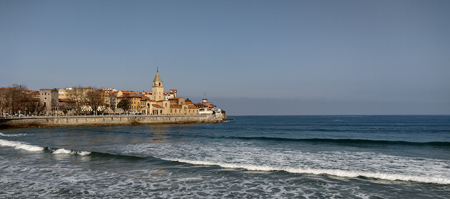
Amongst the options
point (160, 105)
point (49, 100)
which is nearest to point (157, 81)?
point (160, 105)

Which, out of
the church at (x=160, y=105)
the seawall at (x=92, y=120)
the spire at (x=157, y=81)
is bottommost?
the seawall at (x=92, y=120)

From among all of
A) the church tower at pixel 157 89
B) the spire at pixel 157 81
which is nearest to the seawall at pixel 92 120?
the church tower at pixel 157 89

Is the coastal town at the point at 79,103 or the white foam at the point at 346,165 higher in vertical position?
the coastal town at the point at 79,103

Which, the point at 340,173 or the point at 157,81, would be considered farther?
the point at 157,81

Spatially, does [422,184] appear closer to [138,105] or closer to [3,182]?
[3,182]

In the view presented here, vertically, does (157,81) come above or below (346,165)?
above

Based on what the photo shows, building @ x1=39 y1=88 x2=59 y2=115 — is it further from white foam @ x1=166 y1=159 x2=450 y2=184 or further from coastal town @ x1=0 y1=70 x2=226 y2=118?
white foam @ x1=166 y1=159 x2=450 y2=184

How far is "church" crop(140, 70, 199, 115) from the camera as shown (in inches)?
4198

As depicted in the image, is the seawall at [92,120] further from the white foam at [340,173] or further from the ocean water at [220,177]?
the white foam at [340,173]

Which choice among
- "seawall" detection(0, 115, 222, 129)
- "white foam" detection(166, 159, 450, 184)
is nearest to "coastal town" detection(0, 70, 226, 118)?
"seawall" detection(0, 115, 222, 129)

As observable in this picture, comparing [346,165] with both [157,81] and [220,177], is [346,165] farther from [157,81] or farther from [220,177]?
[157,81]

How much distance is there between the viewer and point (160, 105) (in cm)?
11025

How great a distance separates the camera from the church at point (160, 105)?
10662 cm

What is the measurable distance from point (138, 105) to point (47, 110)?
3393 centimetres
